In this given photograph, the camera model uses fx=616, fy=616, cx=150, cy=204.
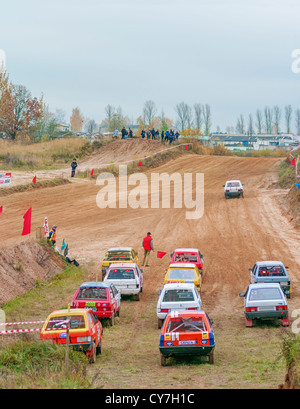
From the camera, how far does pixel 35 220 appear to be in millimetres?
38719

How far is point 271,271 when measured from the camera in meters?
23.6

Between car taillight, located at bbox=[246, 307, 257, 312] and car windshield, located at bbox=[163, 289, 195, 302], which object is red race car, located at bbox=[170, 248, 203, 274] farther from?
car taillight, located at bbox=[246, 307, 257, 312]

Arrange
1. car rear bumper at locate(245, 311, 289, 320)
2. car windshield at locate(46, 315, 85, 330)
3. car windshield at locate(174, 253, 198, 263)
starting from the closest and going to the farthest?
car windshield at locate(46, 315, 85, 330) < car rear bumper at locate(245, 311, 289, 320) < car windshield at locate(174, 253, 198, 263)

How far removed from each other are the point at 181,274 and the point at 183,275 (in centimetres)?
11

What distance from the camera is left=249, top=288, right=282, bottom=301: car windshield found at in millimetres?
19281

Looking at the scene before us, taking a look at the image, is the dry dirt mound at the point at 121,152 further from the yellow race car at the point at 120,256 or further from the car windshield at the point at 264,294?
the car windshield at the point at 264,294

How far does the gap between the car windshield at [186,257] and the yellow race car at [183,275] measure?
2.52m

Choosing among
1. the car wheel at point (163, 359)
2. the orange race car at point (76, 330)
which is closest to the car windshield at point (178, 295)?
the orange race car at point (76, 330)

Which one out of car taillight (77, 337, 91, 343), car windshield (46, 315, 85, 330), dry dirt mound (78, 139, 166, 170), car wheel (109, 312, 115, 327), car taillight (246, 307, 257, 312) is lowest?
car wheel (109, 312, 115, 327)

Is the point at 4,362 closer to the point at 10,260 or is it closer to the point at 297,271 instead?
the point at 10,260

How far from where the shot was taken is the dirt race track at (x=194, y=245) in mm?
14312

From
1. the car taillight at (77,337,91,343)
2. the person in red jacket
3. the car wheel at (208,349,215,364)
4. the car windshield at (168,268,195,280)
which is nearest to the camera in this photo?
the car taillight at (77,337,91,343)

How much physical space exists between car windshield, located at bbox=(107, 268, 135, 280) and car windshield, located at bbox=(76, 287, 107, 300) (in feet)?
12.8

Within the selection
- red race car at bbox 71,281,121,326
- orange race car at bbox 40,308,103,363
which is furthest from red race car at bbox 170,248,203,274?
orange race car at bbox 40,308,103,363
